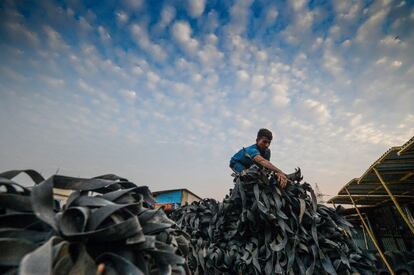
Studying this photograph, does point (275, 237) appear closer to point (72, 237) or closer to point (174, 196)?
point (72, 237)

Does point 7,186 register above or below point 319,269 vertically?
above

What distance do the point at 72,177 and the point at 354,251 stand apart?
8.55 feet

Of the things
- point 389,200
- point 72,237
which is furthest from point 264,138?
point 389,200

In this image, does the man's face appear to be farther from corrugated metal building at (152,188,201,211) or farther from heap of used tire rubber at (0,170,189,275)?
corrugated metal building at (152,188,201,211)

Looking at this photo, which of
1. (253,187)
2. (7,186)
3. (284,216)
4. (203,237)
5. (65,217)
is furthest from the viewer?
(203,237)

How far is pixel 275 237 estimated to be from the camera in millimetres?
2059

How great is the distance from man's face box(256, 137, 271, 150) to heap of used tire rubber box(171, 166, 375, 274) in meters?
1.25

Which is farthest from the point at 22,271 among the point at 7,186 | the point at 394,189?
the point at 394,189

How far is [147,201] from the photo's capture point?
3.61 feet

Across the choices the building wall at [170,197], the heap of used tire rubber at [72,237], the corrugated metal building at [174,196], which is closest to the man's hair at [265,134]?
the heap of used tire rubber at [72,237]

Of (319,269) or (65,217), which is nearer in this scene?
(65,217)

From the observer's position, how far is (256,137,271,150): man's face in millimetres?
3522

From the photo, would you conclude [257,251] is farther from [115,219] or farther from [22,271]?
[22,271]

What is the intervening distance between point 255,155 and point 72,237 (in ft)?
8.38
